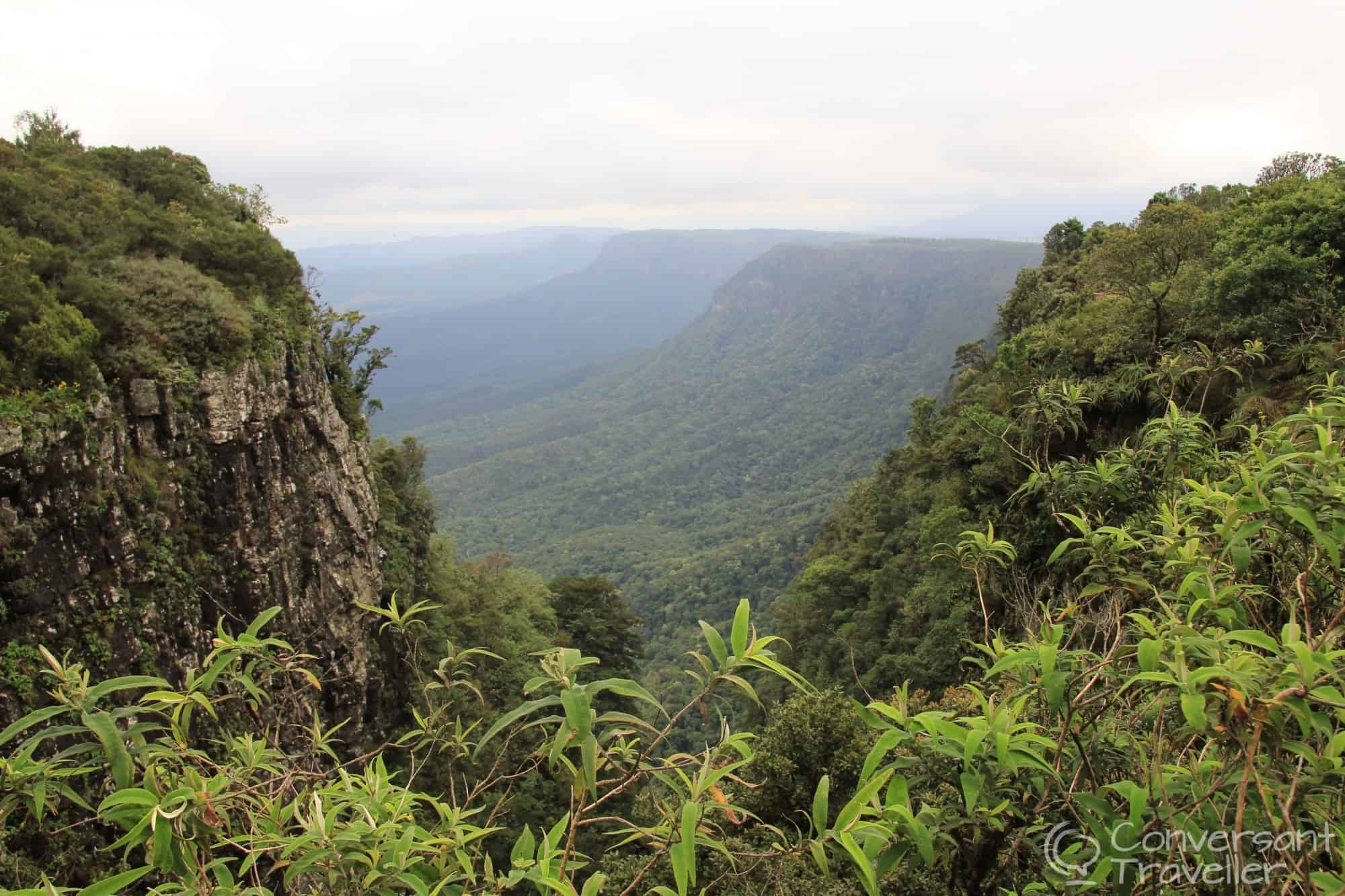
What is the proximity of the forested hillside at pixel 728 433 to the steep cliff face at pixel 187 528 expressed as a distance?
13232 millimetres

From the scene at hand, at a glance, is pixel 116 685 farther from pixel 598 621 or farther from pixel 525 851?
pixel 598 621

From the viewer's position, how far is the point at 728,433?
103625 millimetres

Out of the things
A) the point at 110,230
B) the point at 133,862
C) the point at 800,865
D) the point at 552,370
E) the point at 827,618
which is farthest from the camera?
the point at 552,370

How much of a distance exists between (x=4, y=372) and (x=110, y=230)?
15.2 feet

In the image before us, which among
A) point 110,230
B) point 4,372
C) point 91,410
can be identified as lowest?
point 91,410

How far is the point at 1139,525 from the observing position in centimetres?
416

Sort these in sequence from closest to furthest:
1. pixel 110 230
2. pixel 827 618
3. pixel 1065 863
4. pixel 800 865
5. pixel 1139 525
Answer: pixel 1065 863 < pixel 1139 525 < pixel 800 865 < pixel 110 230 < pixel 827 618

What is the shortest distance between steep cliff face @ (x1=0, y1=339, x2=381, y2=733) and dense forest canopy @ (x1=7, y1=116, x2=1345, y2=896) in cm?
64

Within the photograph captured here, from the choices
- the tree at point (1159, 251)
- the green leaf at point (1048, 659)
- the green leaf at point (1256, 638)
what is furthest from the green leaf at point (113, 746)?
the tree at point (1159, 251)

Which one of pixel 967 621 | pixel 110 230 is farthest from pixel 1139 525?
pixel 110 230

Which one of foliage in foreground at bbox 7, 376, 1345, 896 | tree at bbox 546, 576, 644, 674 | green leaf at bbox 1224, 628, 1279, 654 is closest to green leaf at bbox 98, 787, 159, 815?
foliage in foreground at bbox 7, 376, 1345, 896

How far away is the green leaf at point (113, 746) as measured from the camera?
1.64m

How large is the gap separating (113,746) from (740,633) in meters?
1.56

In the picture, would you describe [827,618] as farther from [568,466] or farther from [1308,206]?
[568,466]
